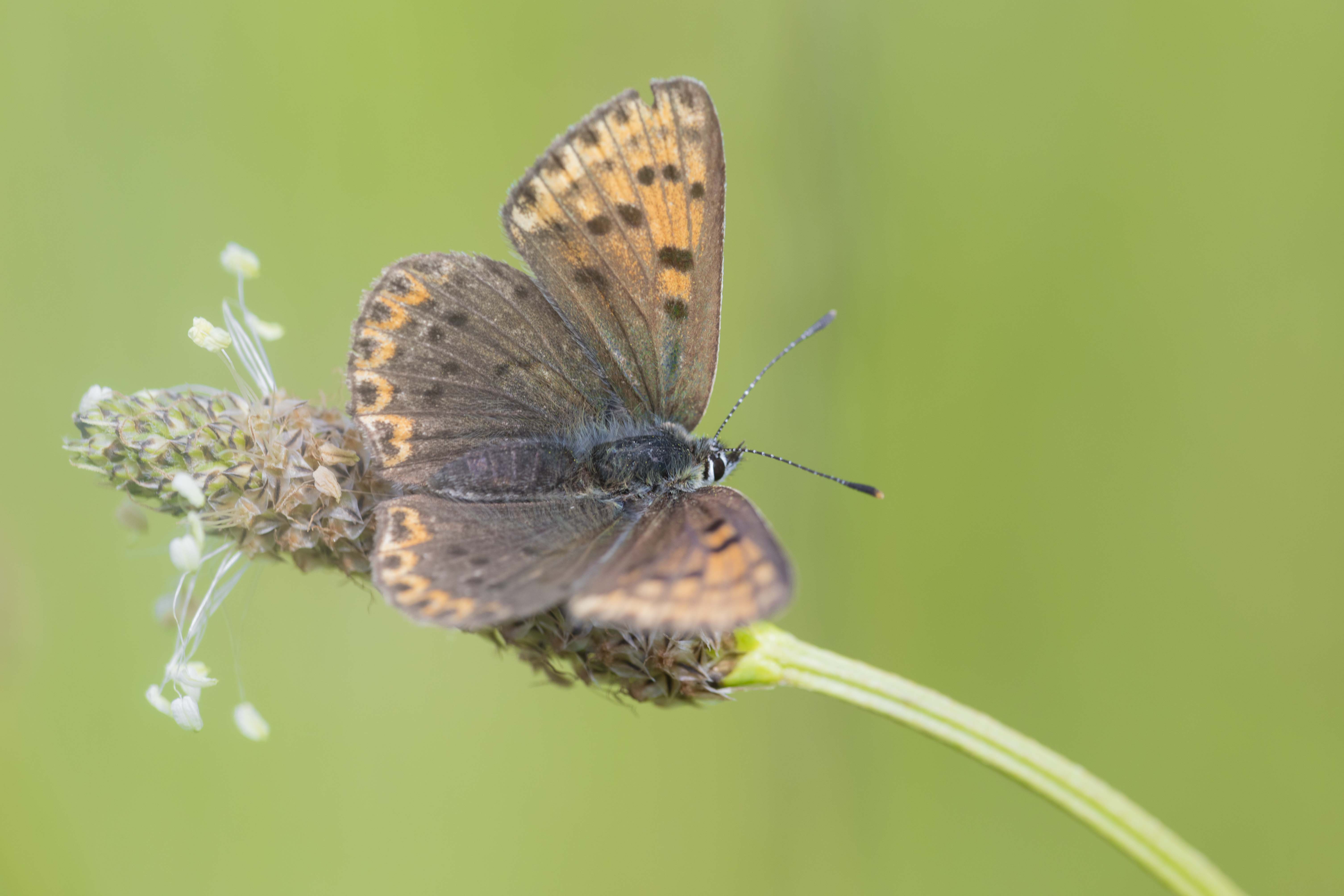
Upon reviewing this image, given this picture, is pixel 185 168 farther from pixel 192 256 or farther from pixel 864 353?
pixel 864 353

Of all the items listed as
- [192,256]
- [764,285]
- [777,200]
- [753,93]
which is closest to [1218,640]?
[764,285]

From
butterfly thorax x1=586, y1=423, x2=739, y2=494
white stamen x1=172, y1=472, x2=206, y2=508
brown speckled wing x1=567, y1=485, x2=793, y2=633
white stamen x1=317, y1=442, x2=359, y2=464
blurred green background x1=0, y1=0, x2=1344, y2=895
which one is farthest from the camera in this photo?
blurred green background x1=0, y1=0, x2=1344, y2=895

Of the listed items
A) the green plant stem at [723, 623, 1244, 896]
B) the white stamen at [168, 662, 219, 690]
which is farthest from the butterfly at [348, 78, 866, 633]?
the white stamen at [168, 662, 219, 690]

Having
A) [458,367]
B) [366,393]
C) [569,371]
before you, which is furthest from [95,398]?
[569,371]

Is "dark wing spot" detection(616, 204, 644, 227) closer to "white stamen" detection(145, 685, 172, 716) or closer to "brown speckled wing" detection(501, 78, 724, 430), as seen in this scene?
"brown speckled wing" detection(501, 78, 724, 430)

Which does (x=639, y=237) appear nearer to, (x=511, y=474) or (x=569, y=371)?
(x=569, y=371)

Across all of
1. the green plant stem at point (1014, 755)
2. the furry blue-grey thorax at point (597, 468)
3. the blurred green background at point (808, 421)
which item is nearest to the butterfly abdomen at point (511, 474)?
the furry blue-grey thorax at point (597, 468)

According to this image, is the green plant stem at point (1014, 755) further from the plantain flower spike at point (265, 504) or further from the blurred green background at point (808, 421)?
the blurred green background at point (808, 421)
